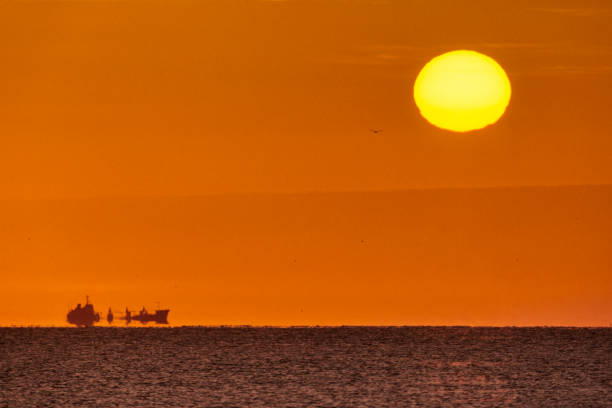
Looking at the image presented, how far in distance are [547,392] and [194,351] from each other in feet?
91.4

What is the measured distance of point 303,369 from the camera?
61375 mm

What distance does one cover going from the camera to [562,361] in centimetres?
6612

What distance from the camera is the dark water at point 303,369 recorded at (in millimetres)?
48500

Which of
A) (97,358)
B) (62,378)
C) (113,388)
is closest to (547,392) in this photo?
→ (113,388)

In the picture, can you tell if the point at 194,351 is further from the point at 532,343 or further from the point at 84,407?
the point at 84,407

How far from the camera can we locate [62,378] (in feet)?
186

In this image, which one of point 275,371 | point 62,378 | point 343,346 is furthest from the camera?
point 343,346

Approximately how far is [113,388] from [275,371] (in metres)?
10.2

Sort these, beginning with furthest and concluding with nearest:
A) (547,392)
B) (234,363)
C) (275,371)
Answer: (234,363)
(275,371)
(547,392)

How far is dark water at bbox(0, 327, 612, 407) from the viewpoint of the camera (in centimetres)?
4850

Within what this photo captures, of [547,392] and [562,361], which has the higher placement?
[562,361]

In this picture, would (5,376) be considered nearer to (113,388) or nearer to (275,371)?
(113,388)

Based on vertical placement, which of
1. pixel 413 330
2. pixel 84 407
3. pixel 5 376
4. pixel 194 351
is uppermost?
pixel 413 330

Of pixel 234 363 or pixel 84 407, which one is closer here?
pixel 84 407
